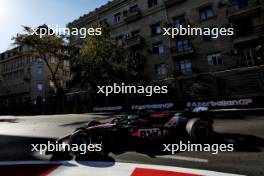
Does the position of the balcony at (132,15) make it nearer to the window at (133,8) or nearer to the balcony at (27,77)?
the window at (133,8)

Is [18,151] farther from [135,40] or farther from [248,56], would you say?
[135,40]

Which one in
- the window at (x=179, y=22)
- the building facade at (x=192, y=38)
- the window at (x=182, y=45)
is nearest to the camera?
the building facade at (x=192, y=38)

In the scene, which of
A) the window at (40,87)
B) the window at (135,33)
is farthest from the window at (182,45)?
the window at (40,87)

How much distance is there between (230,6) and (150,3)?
10650 millimetres

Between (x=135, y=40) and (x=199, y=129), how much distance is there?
23540mm

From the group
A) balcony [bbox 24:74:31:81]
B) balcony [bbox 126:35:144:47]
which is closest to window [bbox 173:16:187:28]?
balcony [bbox 126:35:144:47]

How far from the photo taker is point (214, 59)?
23.0 m

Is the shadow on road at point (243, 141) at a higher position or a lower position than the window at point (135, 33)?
lower

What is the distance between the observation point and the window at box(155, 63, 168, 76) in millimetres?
26200

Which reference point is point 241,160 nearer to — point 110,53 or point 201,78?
point 201,78

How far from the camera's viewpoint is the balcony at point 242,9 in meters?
20.4

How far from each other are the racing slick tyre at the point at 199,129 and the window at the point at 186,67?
19.1 m

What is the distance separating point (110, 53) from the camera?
22141mm

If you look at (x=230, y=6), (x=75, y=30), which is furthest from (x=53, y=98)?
(x=230, y=6)
